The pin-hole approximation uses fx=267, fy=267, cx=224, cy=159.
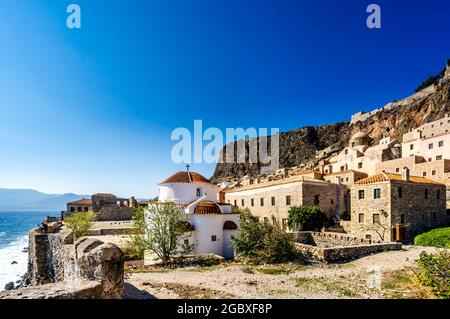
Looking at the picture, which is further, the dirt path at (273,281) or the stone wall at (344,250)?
the stone wall at (344,250)

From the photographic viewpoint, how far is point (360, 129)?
7806cm

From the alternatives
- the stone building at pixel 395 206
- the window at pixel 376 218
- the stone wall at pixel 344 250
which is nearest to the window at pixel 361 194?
the stone building at pixel 395 206

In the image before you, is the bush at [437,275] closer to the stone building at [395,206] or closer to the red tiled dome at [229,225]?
the stone building at [395,206]

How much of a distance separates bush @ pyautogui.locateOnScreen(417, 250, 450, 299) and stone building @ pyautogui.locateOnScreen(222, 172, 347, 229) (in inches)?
850

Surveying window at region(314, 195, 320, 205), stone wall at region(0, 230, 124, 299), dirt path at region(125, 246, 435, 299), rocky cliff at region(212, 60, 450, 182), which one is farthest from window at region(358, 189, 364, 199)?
rocky cliff at region(212, 60, 450, 182)

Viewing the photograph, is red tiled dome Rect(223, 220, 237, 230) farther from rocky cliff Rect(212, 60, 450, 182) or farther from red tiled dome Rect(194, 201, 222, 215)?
rocky cliff Rect(212, 60, 450, 182)

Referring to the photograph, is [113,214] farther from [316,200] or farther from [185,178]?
[316,200]

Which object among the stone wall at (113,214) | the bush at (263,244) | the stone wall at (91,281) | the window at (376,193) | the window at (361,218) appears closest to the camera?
the stone wall at (91,281)

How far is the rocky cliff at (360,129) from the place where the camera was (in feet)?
191

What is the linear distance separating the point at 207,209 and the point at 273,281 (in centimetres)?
1182

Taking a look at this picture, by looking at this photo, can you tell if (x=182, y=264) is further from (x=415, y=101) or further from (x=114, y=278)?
(x=415, y=101)

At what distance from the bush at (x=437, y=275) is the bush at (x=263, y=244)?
7.67 metres

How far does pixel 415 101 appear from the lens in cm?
6462
